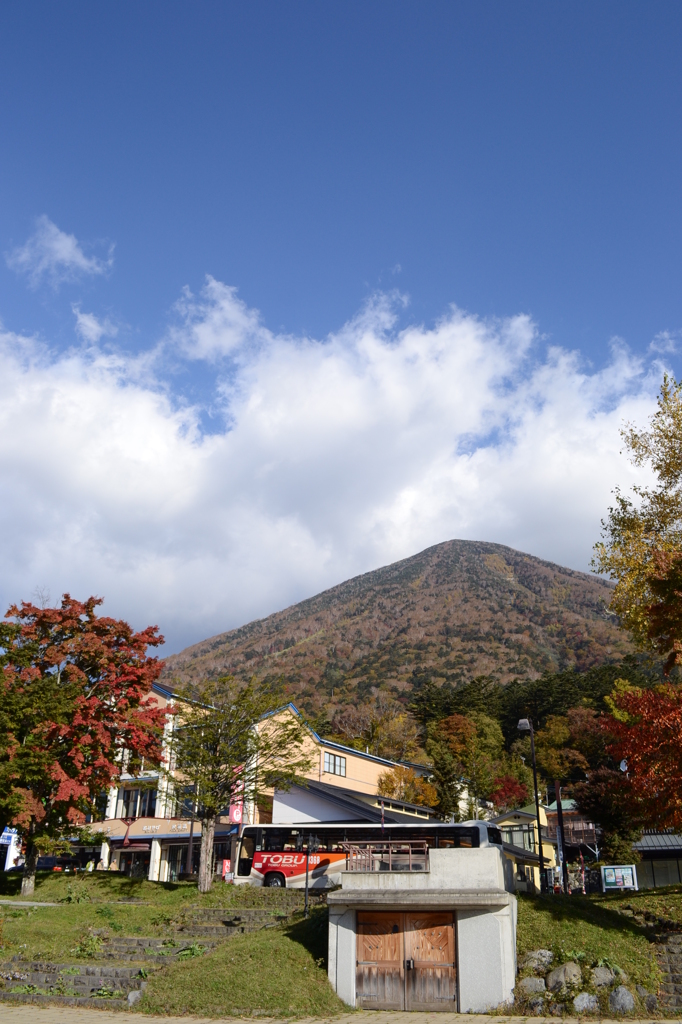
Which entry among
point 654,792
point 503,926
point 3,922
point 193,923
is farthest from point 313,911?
point 654,792

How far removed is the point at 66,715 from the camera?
29.8m

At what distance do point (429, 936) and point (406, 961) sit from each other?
0.84 meters

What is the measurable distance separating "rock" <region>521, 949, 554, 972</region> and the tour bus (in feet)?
40.2

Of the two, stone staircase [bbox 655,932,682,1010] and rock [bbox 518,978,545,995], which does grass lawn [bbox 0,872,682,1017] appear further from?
rock [bbox 518,978,545,995]

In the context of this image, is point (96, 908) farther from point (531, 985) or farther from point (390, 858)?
point (531, 985)

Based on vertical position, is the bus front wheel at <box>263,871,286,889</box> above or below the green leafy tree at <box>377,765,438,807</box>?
below

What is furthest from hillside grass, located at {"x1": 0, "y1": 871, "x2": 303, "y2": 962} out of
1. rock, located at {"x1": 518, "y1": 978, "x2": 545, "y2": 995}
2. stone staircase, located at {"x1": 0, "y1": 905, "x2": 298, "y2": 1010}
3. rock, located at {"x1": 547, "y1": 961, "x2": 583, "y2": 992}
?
rock, located at {"x1": 547, "y1": 961, "x2": 583, "y2": 992}

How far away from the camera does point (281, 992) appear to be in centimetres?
1817

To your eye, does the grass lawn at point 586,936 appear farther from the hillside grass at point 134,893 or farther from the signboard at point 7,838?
the signboard at point 7,838

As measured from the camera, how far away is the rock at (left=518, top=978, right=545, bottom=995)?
1783 centimetres

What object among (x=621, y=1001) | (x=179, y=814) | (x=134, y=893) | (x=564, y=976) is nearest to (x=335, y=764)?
(x=179, y=814)

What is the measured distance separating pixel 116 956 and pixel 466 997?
Result: 10709mm

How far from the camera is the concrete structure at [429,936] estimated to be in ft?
58.9

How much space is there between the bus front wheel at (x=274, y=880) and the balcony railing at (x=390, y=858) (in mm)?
15019
